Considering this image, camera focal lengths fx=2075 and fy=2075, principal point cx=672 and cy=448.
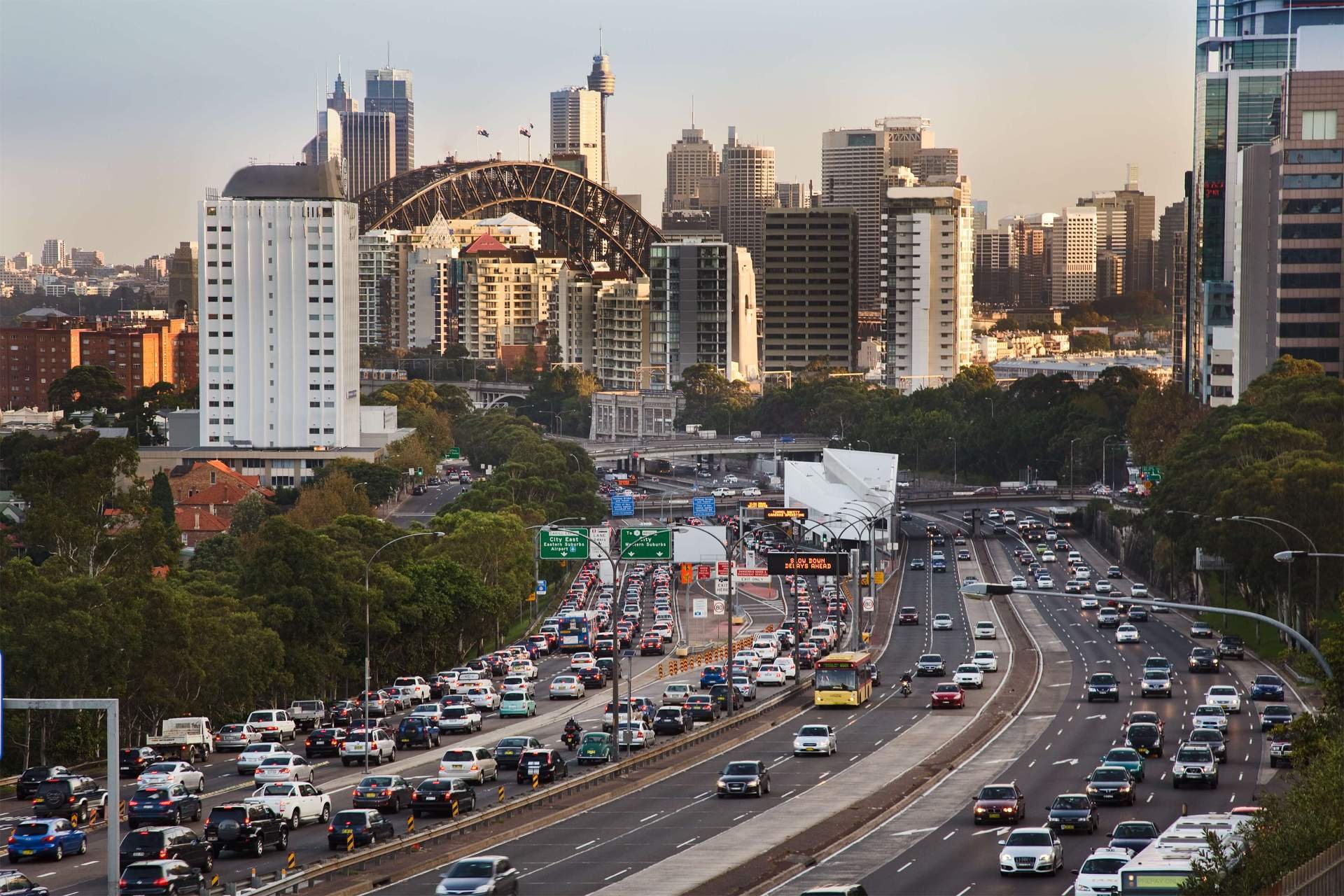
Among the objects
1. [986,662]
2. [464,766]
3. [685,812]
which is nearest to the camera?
[685,812]

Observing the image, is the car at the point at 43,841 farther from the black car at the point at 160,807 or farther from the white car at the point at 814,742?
the white car at the point at 814,742

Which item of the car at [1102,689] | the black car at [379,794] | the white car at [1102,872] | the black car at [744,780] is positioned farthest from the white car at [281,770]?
the car at [1102,689]

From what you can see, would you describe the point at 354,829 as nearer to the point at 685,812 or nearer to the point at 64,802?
the point at 64,802

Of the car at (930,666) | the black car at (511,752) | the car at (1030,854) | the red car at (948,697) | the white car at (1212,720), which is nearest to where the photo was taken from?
the car at (1030,854)

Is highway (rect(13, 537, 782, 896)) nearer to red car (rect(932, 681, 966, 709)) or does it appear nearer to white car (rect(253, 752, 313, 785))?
white car (rect(253, 752, 313, 785))

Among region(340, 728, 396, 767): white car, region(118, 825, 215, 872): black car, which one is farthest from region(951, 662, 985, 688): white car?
region(118, 825, 215, 872): black car

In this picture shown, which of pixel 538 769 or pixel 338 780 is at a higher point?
pixel 538 769

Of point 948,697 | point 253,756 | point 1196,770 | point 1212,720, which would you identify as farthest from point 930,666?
point 253,756
